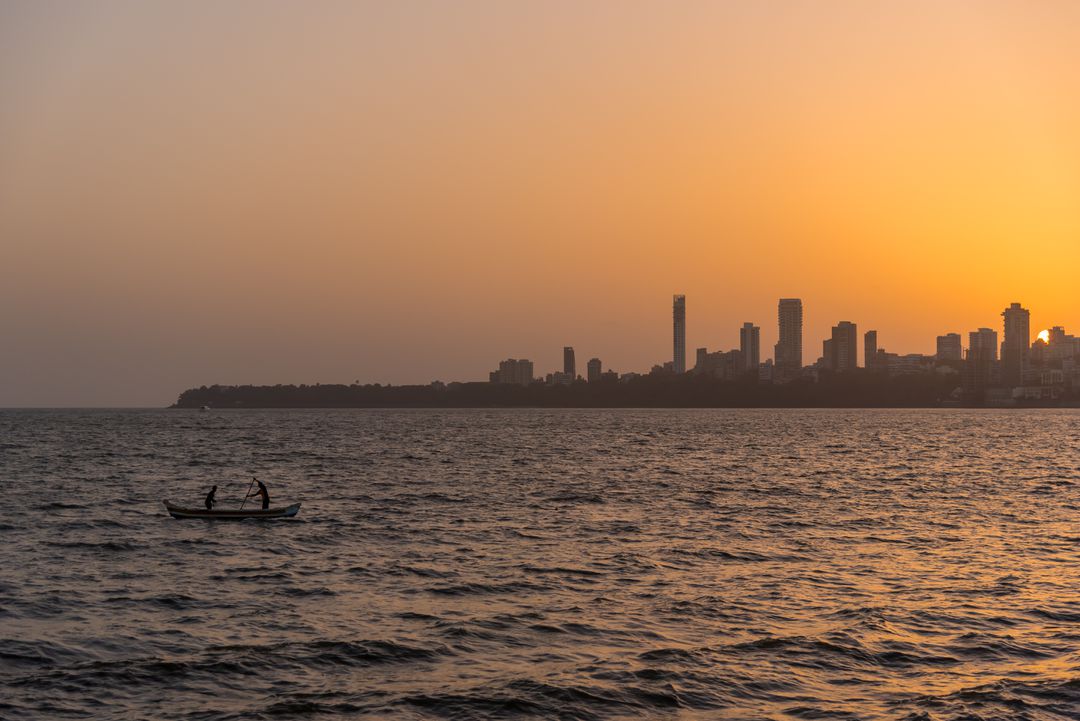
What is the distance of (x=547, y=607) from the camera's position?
30875 millimetres

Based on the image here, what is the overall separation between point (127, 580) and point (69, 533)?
14.8 metres

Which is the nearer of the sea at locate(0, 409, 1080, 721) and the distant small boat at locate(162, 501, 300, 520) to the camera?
the sea at locate(0, 409, 1080, 721)

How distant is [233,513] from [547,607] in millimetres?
27444

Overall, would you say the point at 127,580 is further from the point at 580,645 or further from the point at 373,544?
the point at 580,645

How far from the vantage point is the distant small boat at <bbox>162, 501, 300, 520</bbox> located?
5303cm

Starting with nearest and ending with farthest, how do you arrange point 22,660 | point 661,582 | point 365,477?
point 22,660 → point 661,582 → point 365,477

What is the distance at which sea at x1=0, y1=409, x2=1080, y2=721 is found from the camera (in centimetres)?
2225

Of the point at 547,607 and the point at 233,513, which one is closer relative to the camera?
the point at 547,607

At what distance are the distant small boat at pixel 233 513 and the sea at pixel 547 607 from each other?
66 cm

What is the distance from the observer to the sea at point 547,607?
22.2 meters

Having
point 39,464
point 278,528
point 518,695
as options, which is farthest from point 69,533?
point 39,464

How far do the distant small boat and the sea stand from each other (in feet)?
2.15

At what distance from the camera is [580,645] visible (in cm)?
2641

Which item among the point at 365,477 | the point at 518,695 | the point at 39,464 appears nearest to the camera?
the point at 518,695
